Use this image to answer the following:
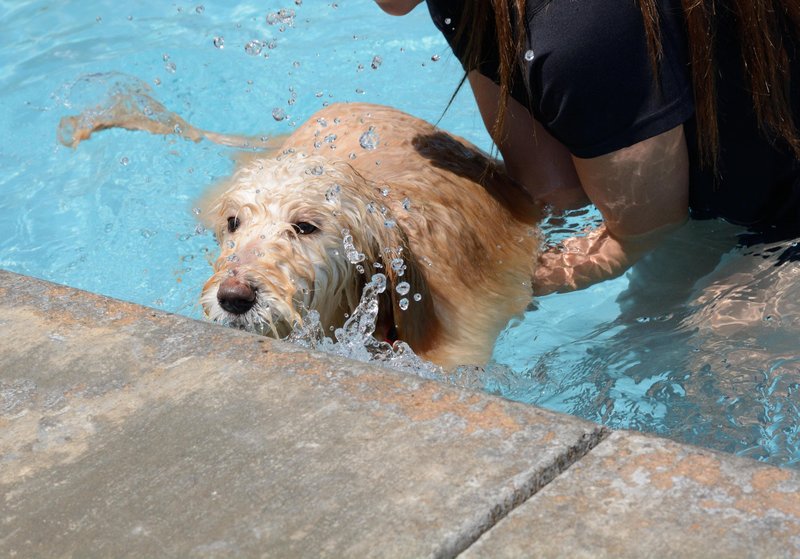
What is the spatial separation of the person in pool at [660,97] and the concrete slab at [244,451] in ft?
3.87

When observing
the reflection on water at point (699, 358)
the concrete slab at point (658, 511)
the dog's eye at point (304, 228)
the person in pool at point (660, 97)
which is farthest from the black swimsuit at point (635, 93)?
the concrete slab at point (658, 511)

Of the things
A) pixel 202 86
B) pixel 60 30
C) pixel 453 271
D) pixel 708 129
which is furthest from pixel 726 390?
pixel 60 30

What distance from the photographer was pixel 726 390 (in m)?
3.53

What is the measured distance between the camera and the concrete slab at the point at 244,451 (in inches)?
74.4

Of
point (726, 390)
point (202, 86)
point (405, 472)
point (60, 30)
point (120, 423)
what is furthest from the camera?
point (60, 30)

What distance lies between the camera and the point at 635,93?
296cm

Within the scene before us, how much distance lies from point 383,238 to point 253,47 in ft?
14.8

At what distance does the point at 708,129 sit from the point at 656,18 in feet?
1.33

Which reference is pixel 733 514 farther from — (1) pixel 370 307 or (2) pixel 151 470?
(1) pixel 370 307

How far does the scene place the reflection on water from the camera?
11.1 ft

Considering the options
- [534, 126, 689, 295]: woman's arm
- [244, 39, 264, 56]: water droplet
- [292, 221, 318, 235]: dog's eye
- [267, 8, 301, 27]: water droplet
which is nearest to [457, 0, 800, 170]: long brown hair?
[534, 126, 689, 295]: woman's arm

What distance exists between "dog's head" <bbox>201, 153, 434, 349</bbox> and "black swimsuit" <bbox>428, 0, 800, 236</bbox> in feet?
2.64

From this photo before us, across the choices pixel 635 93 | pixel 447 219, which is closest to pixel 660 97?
pixel 635 93

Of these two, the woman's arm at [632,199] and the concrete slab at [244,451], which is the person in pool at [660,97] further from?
the concrete slab at [244,451]
